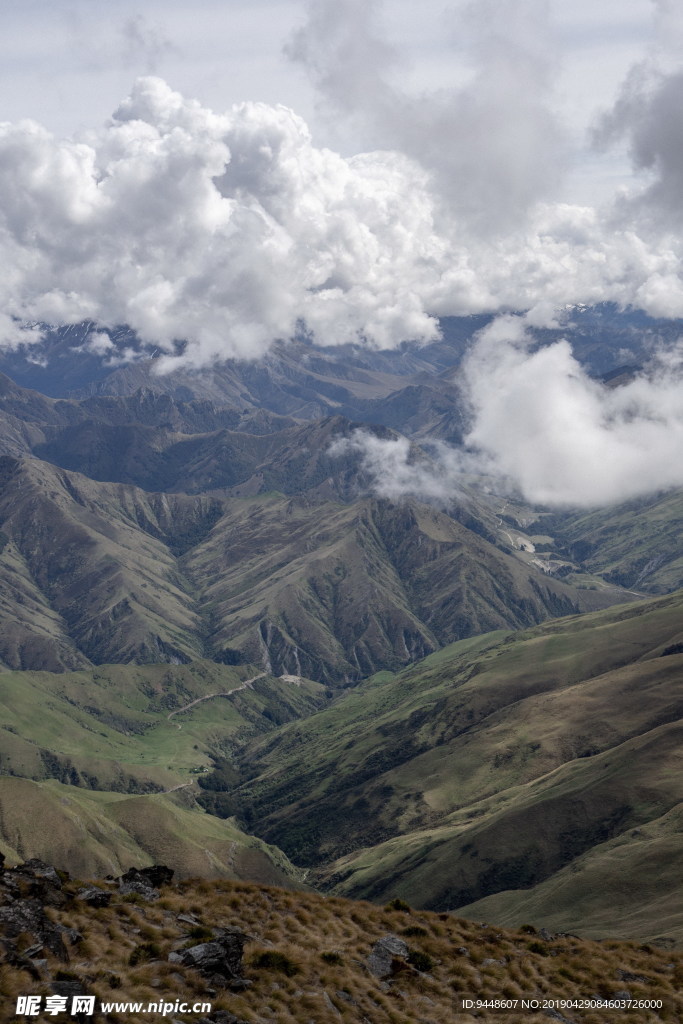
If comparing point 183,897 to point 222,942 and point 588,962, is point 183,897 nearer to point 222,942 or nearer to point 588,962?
point 222,942

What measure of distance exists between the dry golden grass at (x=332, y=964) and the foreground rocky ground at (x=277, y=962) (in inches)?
5.0

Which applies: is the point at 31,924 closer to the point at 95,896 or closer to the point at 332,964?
the point at 95,896

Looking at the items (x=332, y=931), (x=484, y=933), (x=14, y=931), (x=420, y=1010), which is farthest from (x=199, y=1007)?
(x=484, y=933)

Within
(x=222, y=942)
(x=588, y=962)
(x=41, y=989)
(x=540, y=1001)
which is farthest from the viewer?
(x=588, y=962)

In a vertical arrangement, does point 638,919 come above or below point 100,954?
below

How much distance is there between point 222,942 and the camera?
5119 centimetres

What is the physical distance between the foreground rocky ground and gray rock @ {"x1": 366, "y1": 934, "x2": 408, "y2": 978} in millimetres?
209

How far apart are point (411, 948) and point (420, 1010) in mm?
10400

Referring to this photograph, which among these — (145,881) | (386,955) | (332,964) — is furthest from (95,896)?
(386,955)

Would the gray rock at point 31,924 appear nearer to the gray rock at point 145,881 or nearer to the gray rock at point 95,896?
the gray rock at point 95,896

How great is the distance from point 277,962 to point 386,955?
11473 millimetres

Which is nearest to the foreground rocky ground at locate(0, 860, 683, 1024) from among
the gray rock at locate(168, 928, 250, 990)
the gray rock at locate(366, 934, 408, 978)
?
the gray rock at locate(168, 928, 250, 990)

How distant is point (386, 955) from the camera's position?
59781 mm

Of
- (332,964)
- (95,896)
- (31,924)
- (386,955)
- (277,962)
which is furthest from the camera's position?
(386,955)
